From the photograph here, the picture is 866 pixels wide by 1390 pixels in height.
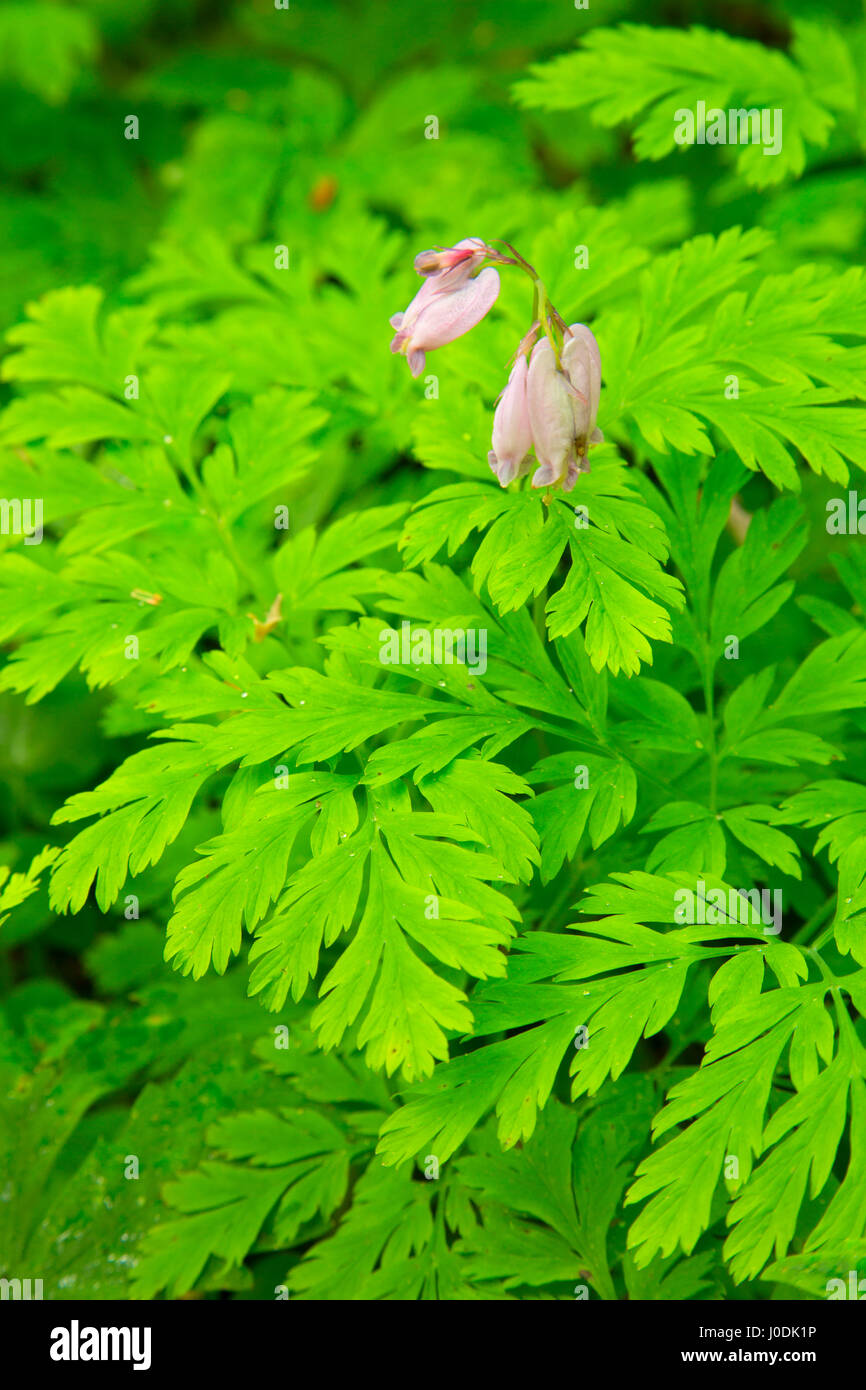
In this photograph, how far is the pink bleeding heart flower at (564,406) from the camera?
1.45m

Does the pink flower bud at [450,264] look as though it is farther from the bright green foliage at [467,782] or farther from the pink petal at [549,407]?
the bright green foliage at [467,782]

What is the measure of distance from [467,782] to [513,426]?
19.3 inches

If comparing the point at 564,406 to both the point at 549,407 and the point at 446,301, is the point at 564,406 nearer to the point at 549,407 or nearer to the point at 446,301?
the point at 549,407

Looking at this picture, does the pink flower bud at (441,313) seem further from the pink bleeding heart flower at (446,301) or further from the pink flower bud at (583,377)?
the pink flower bud at (583,377)

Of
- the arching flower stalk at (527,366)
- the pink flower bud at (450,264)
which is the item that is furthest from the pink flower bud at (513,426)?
the pink flower bud at (450,264)

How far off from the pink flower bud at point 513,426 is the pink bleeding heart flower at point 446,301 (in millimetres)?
101

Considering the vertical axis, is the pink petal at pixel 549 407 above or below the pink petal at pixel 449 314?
below

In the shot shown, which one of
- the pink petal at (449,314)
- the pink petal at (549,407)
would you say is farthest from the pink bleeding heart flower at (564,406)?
the pink petal at (449,314)

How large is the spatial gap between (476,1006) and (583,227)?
145cm

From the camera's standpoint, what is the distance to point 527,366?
1.51 metres

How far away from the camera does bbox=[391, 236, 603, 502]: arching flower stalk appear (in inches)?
57.5

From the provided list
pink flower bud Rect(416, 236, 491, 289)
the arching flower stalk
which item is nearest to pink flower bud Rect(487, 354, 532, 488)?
the arching flower stalk

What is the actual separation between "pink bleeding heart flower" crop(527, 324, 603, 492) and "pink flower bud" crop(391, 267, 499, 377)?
0.12 m

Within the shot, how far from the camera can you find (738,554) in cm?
179
